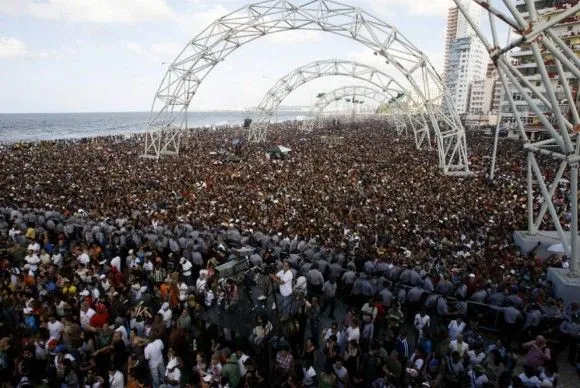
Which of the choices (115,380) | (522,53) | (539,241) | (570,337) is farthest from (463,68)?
(115,380)

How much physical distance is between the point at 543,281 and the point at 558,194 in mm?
10532

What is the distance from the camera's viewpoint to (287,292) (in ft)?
26.8

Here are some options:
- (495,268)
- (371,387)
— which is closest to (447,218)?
(495,268)

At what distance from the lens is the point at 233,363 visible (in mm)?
5848

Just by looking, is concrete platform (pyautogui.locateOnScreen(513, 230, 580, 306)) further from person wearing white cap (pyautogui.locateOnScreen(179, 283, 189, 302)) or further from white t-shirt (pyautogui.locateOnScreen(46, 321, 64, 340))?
white t-shirt (pyautogui.locateOnScreen(46, 321, 64, 340))

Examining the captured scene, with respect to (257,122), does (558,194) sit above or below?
below

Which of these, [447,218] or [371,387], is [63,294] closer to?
[371,387]

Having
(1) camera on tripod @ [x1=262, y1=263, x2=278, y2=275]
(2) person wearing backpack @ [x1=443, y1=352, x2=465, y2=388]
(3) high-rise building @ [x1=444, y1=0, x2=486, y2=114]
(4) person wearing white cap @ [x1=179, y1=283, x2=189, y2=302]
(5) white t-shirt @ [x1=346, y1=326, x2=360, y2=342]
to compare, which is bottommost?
(2) person wearing backpack @ [x1=443, y1=352, x2=465, y2=388]

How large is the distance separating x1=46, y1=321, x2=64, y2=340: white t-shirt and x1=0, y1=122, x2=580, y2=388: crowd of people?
17 millimetres

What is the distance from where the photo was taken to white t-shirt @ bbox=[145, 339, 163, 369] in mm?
6227

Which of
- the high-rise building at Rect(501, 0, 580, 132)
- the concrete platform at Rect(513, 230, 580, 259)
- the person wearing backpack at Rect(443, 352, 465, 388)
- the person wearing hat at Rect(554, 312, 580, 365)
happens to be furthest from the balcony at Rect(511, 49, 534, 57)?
the person wearing backpack at Rect(443, 352, 465, 388)

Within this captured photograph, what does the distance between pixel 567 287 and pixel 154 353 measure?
27.6 ft

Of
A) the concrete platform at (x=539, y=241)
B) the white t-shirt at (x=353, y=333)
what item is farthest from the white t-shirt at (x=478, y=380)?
the concrete platform at (x=539, y=241)

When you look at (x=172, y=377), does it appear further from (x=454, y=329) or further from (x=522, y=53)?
(x=522, y=53)
